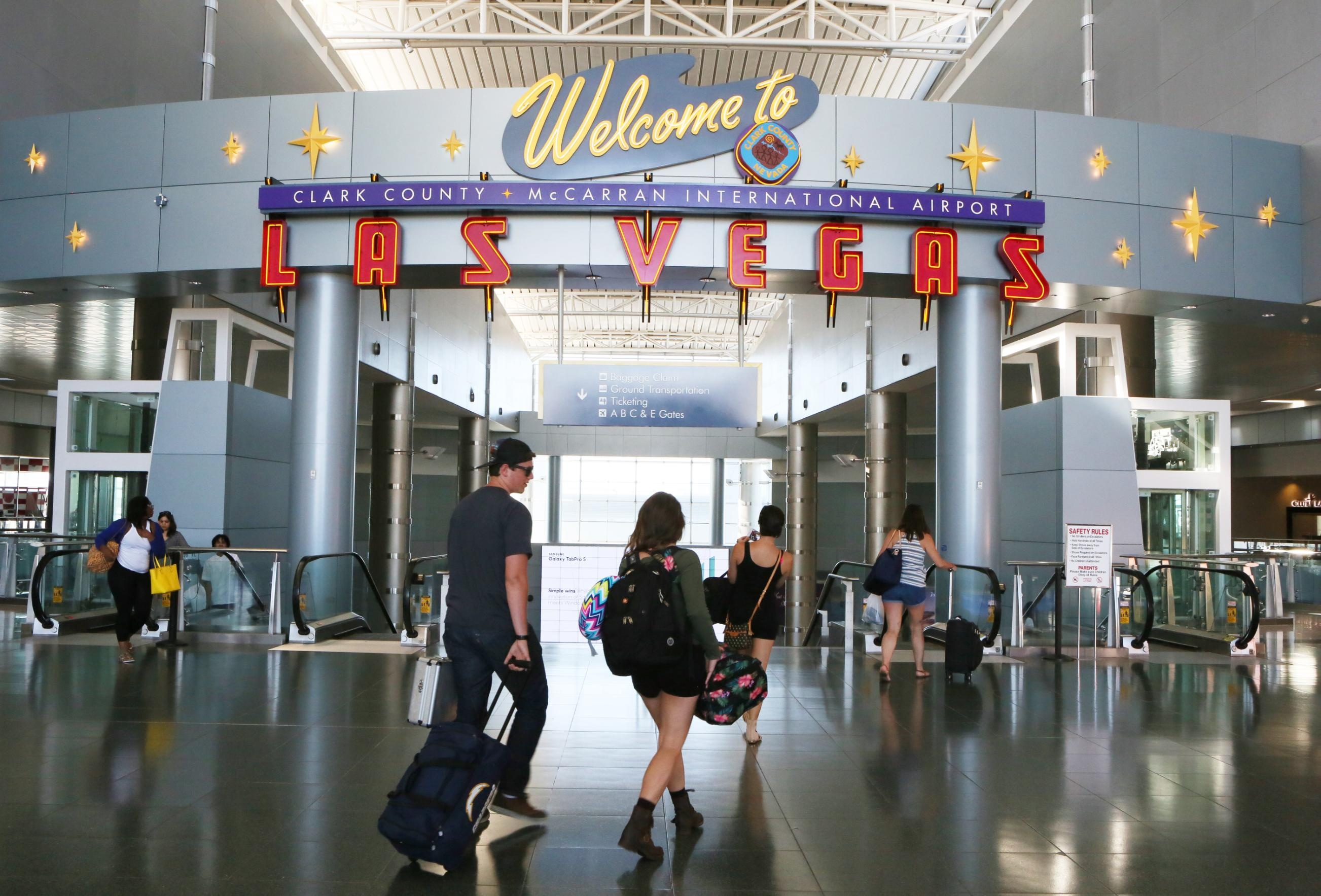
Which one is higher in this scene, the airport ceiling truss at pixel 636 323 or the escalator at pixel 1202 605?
the airport ceiling truss at pixel 636 323

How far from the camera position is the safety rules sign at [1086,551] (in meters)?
10.7

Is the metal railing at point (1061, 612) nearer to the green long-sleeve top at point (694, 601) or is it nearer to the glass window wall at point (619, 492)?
the green long-sleeve top at point (694, 601)

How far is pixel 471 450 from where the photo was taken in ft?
85.8

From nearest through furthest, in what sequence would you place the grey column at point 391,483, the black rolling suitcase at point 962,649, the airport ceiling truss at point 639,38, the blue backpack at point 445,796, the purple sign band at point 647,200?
the blue backpack at point 445,796, the black rolling suitcase at point 962,649, the purple sign band at point 647,200, the airport ceiling truss at point 639,38, the grey column at point 391,483

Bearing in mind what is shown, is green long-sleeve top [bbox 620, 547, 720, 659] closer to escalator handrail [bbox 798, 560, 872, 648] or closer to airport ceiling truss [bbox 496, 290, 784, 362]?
escalator handrail [bbox 798, 560, 872, 648]

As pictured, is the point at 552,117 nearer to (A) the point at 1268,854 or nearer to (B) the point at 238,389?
(B) the point at 238,389

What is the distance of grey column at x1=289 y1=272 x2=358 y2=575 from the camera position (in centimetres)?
1214

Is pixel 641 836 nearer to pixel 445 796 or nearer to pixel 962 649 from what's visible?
pixel 445 796

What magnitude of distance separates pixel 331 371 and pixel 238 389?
2611 millimetres

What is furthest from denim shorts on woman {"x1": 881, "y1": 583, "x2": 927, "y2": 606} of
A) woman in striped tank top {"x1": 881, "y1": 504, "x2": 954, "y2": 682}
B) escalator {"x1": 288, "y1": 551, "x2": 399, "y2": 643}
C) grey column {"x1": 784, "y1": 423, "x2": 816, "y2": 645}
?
grey column {"x1": 784, "y1": 423, "x2": 816, "y2": 645}

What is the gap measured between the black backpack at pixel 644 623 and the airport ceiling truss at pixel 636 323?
2372cm

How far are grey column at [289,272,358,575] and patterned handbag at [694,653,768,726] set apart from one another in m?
8.22

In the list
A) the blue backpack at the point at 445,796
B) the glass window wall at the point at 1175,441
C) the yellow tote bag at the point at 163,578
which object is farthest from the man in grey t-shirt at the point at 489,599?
the glass window wall at the point at 1175,441

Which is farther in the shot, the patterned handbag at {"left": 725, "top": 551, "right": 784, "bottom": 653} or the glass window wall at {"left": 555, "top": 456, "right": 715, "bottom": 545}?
the glass window wall at {"left": 555, "top": 456, "right": 715, "bottom": 545}
